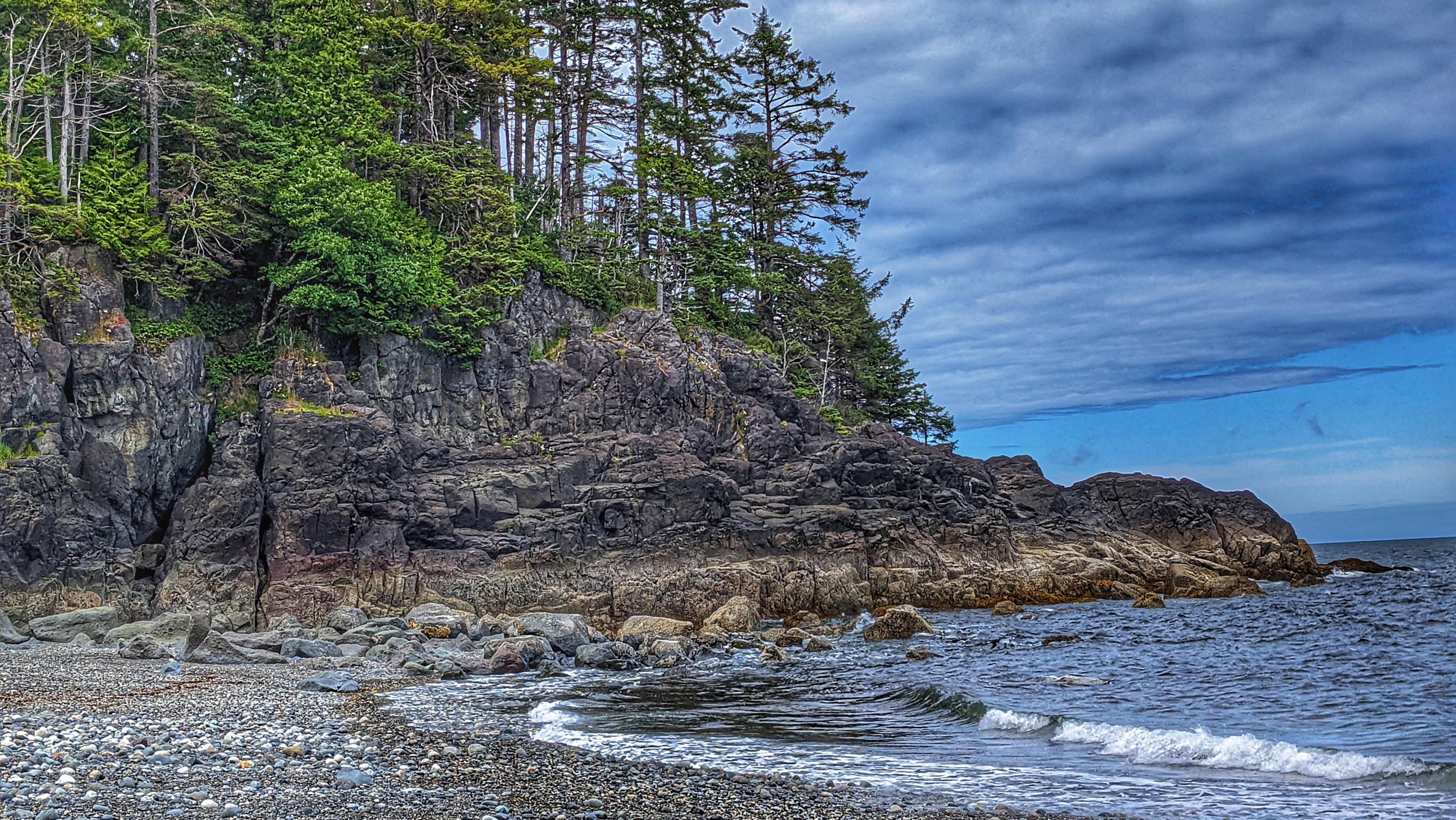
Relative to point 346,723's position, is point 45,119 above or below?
above

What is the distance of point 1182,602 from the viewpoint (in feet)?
128

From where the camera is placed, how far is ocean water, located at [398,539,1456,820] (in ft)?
35.3

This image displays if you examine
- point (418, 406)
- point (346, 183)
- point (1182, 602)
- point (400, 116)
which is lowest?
point (1182, 602)

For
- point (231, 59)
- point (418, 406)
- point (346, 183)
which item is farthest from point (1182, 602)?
point (231, 59)

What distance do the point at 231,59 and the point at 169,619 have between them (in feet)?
93.4

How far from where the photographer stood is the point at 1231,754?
12.2 metres

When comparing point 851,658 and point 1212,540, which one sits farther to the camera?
point 1212,540

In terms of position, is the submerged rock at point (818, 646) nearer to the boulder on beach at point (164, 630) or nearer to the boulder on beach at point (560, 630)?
the boulder on beach at point (560, 630)

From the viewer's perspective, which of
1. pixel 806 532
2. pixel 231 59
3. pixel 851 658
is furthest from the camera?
pixel 231 59

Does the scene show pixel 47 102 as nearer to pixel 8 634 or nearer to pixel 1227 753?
pixel 8 634

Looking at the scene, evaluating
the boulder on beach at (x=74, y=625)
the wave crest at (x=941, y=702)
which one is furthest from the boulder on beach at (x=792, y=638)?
the boulder on beach at (x=74, y=625)

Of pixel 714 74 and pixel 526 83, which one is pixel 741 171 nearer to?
pixel 714 74

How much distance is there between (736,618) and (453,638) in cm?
968

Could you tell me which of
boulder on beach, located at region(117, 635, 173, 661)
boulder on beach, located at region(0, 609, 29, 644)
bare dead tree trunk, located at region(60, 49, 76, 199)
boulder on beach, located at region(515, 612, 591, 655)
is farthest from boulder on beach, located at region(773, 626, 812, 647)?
bare dead tree trunk, located at region(60, 49, 76, 199)
